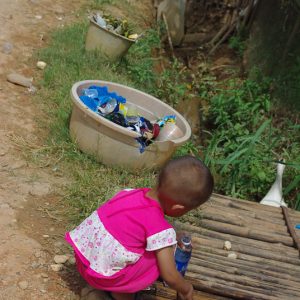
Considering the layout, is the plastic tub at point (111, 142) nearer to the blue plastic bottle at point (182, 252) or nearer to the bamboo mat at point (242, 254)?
the bamboo mat at point (242, 254)

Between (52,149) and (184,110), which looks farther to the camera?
(184,110)

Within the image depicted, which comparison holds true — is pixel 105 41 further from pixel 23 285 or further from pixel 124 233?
pixel 124 233

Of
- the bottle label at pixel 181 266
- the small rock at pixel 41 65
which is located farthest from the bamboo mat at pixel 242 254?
the small rock at pixel 41 65

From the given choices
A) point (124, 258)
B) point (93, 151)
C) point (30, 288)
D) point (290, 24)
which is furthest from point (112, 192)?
point (290, 24)

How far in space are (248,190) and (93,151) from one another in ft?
5.12

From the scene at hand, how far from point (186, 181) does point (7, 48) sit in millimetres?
3471

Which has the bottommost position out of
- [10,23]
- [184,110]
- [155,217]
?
[184,110]

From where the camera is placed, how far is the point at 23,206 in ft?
10.4

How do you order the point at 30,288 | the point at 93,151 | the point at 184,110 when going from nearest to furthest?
the point at 30,288 → the point at 93,151 → the point at 184,110

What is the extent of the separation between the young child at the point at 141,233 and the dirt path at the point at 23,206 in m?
0.40

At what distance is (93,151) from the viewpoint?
373 centimetres

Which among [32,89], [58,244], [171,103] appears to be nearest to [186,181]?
[58,244]

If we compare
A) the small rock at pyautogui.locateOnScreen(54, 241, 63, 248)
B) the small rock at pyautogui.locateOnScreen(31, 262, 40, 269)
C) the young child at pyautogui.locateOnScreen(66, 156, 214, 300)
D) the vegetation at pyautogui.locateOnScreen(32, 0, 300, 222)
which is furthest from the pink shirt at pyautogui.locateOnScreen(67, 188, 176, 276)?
the vegetation at pyautogui.locateOnScreen(32, 0, 300, 222)

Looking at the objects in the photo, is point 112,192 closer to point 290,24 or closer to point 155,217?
point 155,217
